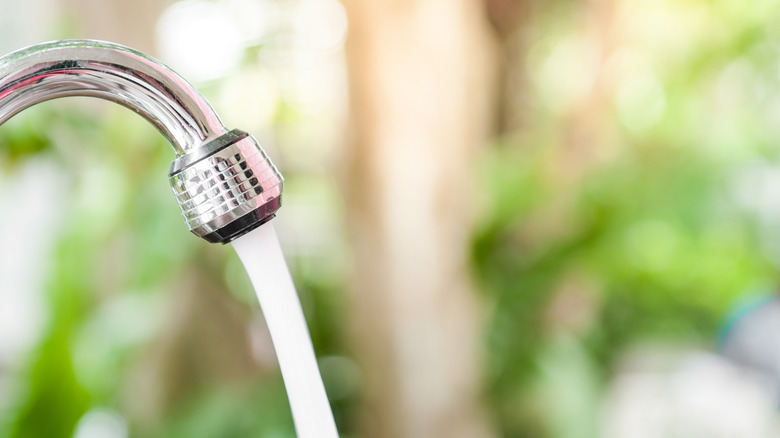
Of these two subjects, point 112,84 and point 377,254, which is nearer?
point 112,84

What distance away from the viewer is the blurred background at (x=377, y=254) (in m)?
0.99

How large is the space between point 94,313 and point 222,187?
958 millimetres

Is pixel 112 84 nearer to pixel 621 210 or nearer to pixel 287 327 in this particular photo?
pixel 287 327

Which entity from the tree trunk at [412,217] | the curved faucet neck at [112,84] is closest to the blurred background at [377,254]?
the tree trunk at [412,217]

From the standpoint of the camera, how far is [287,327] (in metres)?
0.22

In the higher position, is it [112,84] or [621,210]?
[621,210]

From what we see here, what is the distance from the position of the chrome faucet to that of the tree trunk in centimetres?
94

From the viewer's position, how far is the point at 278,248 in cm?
22

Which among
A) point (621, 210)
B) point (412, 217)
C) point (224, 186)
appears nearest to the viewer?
point (224, 186)

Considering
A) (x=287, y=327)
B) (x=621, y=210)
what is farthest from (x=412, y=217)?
(x=287, y=327)

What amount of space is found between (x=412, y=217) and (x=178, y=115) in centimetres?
97

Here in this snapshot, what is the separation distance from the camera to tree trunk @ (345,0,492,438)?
114 cm

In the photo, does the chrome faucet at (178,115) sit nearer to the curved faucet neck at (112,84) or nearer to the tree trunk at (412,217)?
the curved faucet neck at (112,84)

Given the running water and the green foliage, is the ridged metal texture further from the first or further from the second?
the green foliage
